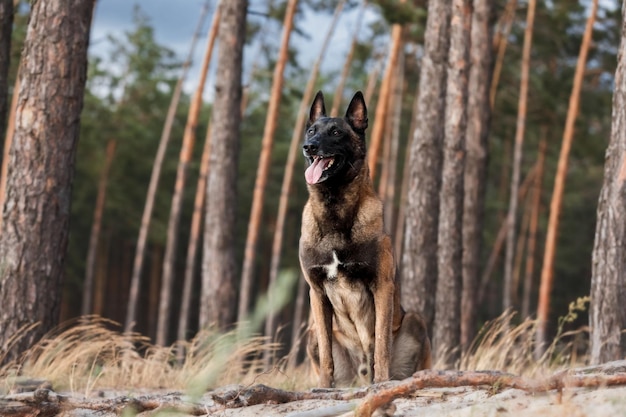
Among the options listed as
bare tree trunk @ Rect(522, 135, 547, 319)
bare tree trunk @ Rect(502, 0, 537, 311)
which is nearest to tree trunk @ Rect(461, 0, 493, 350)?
bare tree trunk @ Rect(502, 0, 537, 311)

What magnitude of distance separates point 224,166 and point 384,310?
8.20m

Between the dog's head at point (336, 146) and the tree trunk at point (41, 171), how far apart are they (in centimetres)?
303

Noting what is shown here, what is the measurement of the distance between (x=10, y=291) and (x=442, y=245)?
6.47m

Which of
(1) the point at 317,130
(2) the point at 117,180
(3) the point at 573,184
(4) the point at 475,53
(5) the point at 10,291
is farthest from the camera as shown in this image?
(3) the point at 573,184

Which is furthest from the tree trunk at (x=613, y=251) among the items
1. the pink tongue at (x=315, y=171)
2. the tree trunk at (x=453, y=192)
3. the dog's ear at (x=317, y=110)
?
the tree trunk at (x=453, y=192)

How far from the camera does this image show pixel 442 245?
12453 mm

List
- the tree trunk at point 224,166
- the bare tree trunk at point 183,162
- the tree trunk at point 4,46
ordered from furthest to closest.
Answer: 1. the bare tree trunk at point 183,162
2. the tree trunk at point 224,166
3. the tree trunk at point 4,46

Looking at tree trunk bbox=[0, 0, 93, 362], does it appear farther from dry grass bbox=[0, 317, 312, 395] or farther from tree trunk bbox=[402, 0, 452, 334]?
tree trunk bbox=[402, 0, 452, 334]

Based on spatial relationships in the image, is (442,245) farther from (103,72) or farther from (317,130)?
(103,72)

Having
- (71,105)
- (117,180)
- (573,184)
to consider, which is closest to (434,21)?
(71,105)

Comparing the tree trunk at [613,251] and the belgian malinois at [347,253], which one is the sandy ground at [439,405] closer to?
the belgian malinois at [347,253]

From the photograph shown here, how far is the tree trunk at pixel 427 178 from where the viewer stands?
466 inches

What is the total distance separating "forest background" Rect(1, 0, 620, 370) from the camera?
1087 inches

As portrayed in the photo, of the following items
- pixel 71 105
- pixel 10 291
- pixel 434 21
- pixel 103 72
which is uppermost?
pixel 103 72
